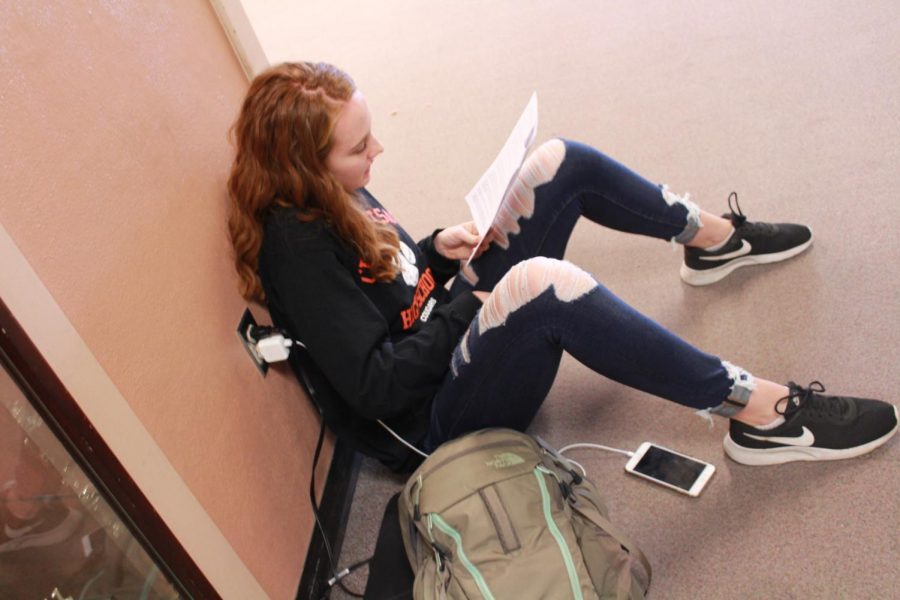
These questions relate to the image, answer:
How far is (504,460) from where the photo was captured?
123cm

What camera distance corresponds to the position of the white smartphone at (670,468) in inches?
54.9

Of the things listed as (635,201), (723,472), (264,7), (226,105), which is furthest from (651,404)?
(264,7)

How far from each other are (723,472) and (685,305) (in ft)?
1.51

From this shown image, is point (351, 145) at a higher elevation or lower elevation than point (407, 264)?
higher

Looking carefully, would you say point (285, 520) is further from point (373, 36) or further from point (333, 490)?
point (373, 36)

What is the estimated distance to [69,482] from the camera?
0.90 metres

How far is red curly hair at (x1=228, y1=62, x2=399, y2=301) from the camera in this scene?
4.08 feet

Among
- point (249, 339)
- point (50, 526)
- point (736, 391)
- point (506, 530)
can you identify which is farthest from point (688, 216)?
point (50, 526)

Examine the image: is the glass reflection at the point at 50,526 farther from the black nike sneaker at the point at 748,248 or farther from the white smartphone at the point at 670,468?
the black nike sneaker at the point at 748,248

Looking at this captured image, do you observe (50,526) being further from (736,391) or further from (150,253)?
(736,391)

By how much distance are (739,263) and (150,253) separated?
1.26m

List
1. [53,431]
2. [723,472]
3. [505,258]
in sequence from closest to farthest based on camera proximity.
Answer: [53,431] < [723,472] < [505,258]

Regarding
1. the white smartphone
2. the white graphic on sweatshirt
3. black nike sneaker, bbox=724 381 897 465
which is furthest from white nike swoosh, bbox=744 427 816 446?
the white graphic on sweatshirt

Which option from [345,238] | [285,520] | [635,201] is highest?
[345,238]
